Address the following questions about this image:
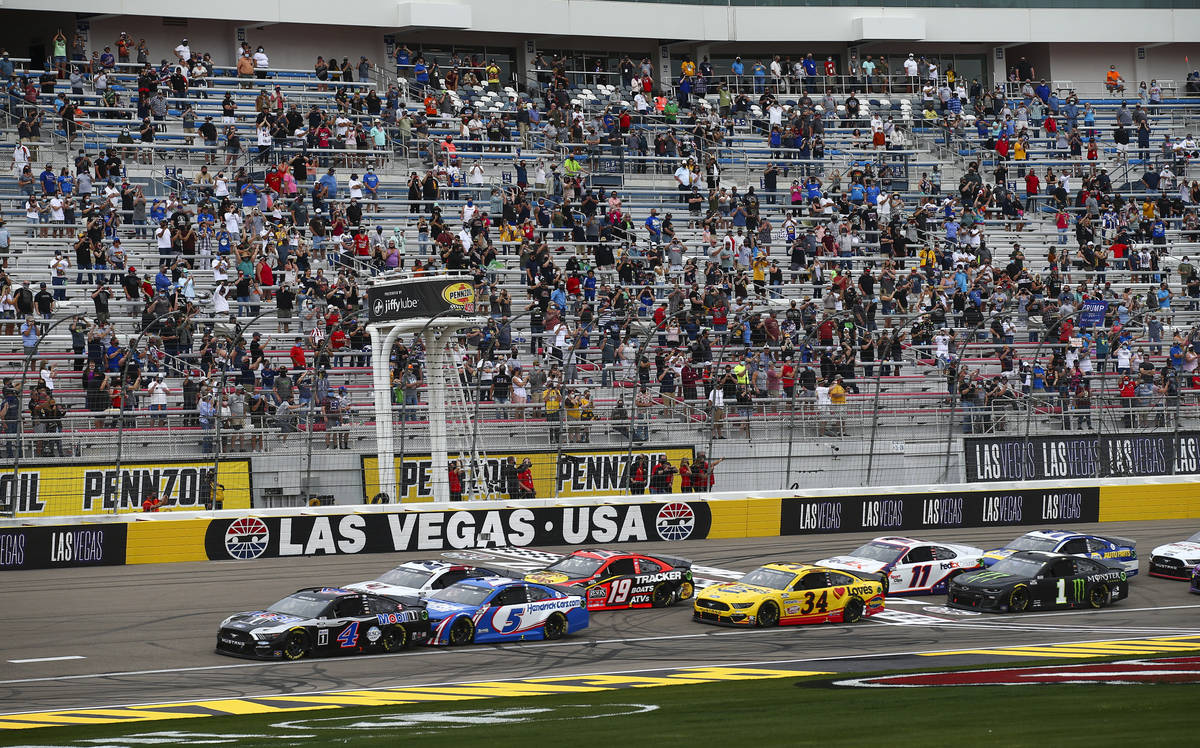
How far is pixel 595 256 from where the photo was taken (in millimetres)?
40938

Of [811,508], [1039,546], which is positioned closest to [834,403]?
[811,508]

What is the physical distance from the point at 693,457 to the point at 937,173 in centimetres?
2075

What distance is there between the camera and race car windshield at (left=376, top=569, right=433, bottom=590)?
79.8 feet

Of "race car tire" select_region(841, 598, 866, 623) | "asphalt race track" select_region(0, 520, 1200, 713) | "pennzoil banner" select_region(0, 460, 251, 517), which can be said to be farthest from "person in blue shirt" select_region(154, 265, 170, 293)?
"race car tire" select_region(841, 598, 866, 623)

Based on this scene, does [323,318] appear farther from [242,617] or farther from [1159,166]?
[1159,166]

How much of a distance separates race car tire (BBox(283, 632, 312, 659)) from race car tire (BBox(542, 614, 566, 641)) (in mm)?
3487

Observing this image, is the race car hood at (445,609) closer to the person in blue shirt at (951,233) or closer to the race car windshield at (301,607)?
the race car windshield at (301,607)

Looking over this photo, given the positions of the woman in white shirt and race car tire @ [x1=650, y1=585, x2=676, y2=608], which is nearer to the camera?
race car tire @ [x1=650, y1=585, x2=676, y2=608]

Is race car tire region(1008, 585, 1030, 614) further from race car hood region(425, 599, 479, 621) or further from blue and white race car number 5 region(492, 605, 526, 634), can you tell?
race car hood region(425, 599, 479, 621)

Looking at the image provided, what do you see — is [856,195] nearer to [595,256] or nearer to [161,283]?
[595,256]

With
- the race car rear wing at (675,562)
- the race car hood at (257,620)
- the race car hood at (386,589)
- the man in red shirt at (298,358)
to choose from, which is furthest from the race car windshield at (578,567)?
the man in red shirt at (298,358)

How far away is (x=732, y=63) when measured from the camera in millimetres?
54562

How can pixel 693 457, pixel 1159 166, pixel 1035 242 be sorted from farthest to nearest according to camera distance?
pixel 1159 166 → pixel 1035 242 → pixel 693 457

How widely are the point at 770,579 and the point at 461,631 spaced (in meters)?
Result: 4.87
